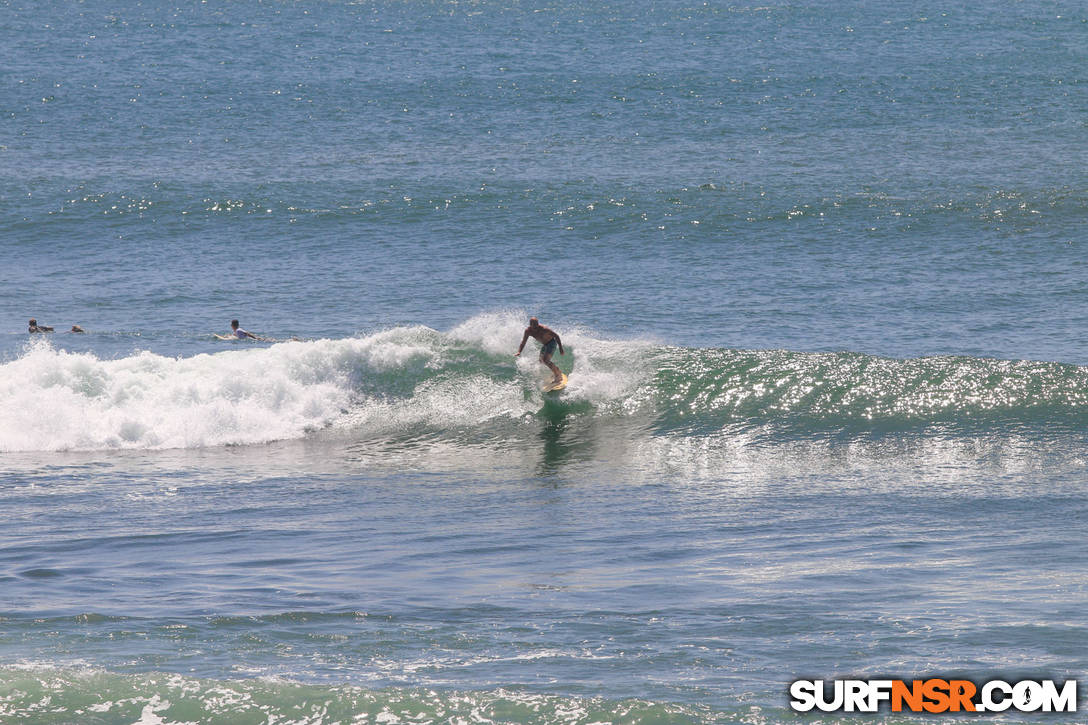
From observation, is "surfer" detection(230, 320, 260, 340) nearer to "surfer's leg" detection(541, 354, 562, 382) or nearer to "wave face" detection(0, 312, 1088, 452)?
"wave face" detection(0, 312, 1088, 452)

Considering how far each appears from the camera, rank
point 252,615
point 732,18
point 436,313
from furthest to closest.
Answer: point 732,18
point 436,313
point 252,615

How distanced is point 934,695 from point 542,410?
12031 millimetres

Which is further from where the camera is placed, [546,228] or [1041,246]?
[546,228]

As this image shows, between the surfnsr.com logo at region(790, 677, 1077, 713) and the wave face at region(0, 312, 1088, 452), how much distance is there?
31.6ft

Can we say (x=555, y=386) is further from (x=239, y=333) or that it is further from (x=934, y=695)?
(x=934, y=695)

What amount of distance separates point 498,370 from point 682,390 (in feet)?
10.9

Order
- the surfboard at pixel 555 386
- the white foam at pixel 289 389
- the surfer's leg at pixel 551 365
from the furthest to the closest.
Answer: the surfer's leg at pixel 551 365 → the surfboard at pixel 555 386 → the white foam at pixel 289 389

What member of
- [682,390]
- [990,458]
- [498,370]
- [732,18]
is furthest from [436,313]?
[732,18]

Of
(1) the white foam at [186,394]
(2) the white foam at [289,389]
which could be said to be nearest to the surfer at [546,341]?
(2) the white foam at [289,389]

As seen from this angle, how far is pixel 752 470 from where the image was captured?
15.6m

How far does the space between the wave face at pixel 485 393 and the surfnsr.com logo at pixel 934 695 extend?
9.63 m

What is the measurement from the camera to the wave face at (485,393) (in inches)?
709

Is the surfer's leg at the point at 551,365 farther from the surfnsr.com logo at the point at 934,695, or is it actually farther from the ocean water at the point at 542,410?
the surfnsr.com logo at the point at 934,695

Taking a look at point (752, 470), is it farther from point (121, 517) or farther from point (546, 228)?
point (546, 228)
